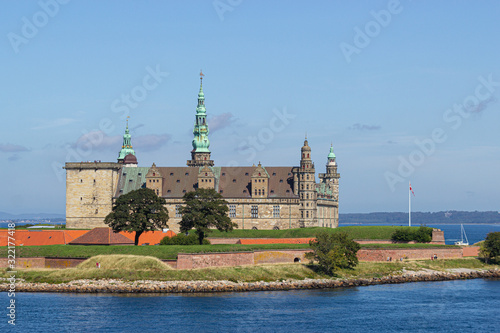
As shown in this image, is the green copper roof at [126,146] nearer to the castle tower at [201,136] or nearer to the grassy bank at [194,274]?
the castle tower at [201,136]

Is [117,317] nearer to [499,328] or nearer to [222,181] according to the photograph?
[499,328]

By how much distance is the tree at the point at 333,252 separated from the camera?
80.9 meters

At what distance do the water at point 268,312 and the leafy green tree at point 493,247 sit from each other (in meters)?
19.2

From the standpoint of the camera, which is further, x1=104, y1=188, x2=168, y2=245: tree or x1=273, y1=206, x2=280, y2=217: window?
x1=273, y1=206, x2=280, y2=217: window

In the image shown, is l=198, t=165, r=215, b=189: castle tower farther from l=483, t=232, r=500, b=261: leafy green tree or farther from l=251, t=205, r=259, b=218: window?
l=483, t=232, r=500, b=261: leafy green tree

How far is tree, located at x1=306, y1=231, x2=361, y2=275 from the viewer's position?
80938mm

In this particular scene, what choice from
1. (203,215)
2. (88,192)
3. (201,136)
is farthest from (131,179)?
(203,215)

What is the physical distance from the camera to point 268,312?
62375mm

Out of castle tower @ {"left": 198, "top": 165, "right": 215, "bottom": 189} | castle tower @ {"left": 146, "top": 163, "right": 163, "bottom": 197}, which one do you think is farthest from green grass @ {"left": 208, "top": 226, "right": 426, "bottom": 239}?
castle tower @ {"left": 146, "top": 163, "right": 163, "bottom": 197}

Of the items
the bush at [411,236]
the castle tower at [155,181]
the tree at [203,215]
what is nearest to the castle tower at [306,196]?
the bush at [411,236]

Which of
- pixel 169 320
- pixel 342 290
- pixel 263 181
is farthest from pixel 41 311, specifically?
pixel 263 181

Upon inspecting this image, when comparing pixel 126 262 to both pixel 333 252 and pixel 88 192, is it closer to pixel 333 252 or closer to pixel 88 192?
pixel 333 252

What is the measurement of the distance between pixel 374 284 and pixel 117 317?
101 ft

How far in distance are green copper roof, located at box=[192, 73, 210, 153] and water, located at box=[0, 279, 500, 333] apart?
6909cm
